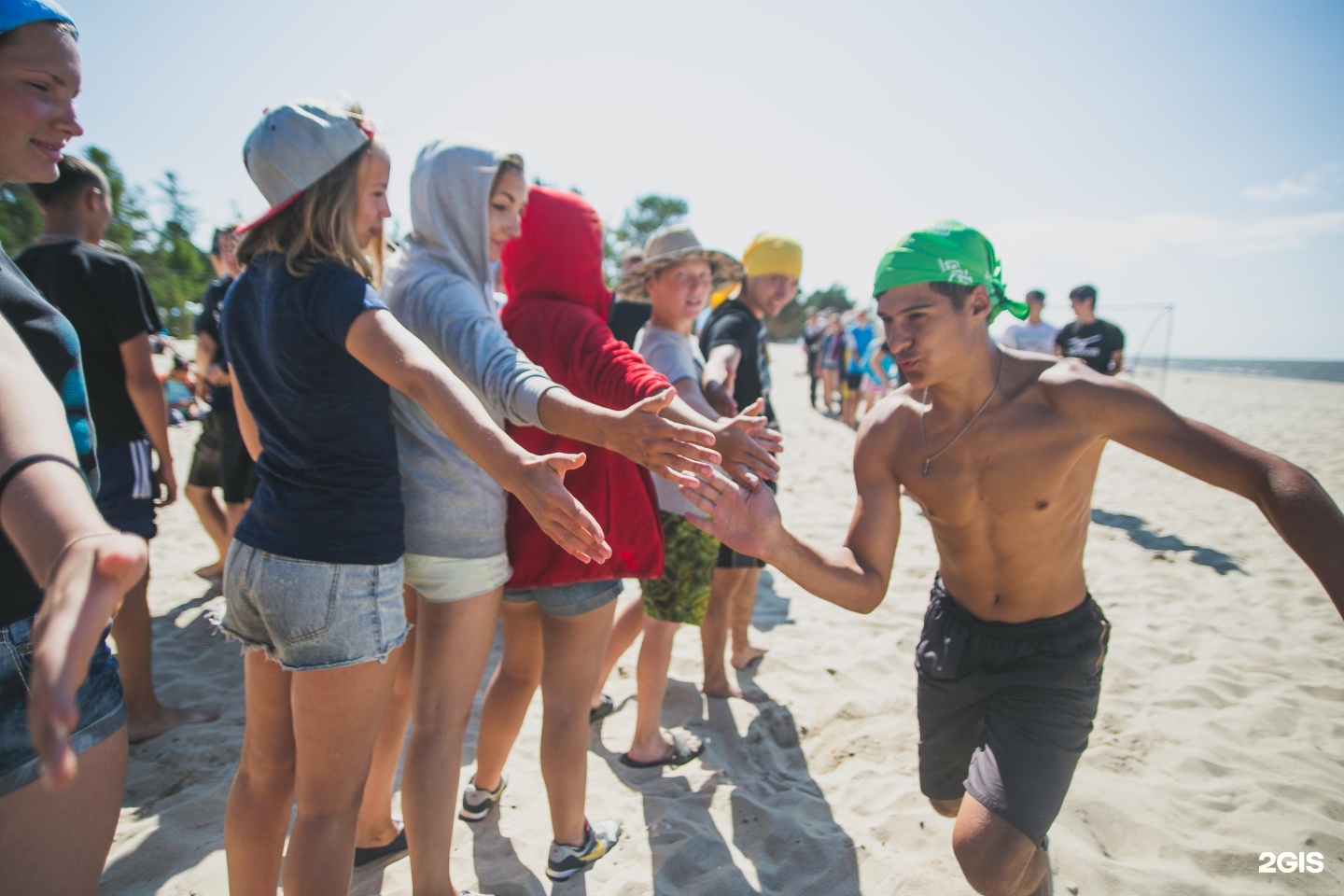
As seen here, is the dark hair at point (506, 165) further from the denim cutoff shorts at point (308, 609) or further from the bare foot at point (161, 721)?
the bare foot at point (161, 721)

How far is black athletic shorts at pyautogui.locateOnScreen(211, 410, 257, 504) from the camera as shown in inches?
161

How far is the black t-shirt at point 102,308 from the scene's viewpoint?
270 centimetres

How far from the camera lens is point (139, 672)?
3.14m

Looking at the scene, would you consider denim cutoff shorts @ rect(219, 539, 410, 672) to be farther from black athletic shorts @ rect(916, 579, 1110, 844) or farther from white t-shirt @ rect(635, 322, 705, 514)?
black athletic shorts @ rect(916, 579, 1110, 844)

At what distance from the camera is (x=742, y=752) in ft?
10.4

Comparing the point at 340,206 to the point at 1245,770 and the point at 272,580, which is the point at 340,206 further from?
the point at 1245,770

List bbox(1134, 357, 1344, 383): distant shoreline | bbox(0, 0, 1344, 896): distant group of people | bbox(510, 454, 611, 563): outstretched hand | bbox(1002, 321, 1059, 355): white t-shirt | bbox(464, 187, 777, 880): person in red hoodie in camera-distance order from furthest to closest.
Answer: bbox(1134, 357, 1344, 383): distant shoreline → bbox(1002, 321, 1059, 355): white t-shirt → bbox(464, 187, 777, 880): person in red hoodie → bbox(510, 454, 611, 563): outstretched hand → bbox(0, 0, 1344, 896): distant group of people

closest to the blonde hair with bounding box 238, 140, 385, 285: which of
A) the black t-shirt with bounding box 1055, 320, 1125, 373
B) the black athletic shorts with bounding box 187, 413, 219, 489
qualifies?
the black athletic shorts with bounding box 187, 413, 219, 489

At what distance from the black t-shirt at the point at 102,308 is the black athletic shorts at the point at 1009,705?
342 cm

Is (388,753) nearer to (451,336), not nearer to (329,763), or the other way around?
(329,763)

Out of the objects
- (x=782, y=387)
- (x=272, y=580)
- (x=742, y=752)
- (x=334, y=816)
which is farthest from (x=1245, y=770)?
(x=782, y=387)

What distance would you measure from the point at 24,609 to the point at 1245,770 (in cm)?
427

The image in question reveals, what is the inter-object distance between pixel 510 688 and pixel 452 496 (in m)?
1.00

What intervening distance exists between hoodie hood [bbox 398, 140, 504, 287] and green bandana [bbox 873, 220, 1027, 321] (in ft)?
4.26
